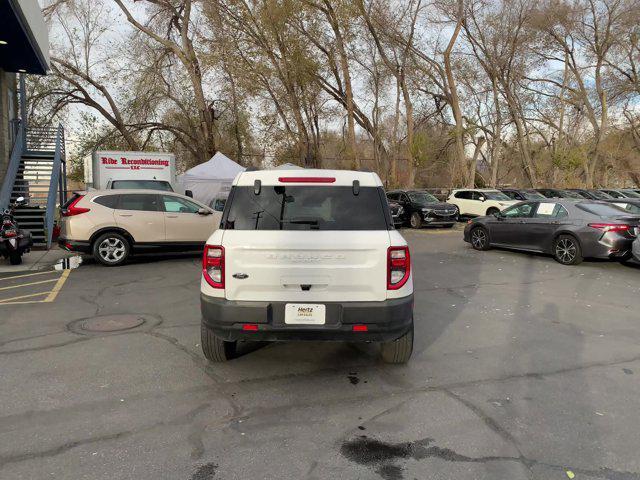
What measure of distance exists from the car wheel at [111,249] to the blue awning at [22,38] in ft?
17.8

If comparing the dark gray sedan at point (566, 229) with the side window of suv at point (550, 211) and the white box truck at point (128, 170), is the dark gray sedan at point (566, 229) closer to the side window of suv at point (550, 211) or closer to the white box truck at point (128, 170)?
the side window of suv at point (550, 211)

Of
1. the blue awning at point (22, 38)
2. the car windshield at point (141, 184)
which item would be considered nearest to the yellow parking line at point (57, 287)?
the blue awning at point (22, 38)

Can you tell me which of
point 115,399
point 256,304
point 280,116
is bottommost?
point 115,399

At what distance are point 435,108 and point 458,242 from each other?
27.4 metres

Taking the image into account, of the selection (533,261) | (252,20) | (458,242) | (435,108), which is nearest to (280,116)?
(252,20)

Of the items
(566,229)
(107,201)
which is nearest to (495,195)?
(566,229)

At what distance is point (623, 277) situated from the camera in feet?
30.1

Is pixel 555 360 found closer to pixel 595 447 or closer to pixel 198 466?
→ pixel 595 447

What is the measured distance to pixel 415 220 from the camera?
67.1 ft

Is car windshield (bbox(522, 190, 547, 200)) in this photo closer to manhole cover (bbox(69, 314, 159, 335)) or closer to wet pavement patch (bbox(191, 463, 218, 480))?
manhole cover (bbox(69, 314, 159, 335))

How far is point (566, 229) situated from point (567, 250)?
47cm

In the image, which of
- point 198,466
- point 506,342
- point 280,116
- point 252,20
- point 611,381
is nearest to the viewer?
point 198,466

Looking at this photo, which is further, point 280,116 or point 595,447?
point 280,116

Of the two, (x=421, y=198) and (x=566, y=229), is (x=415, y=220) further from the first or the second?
(x=566, y=229)
